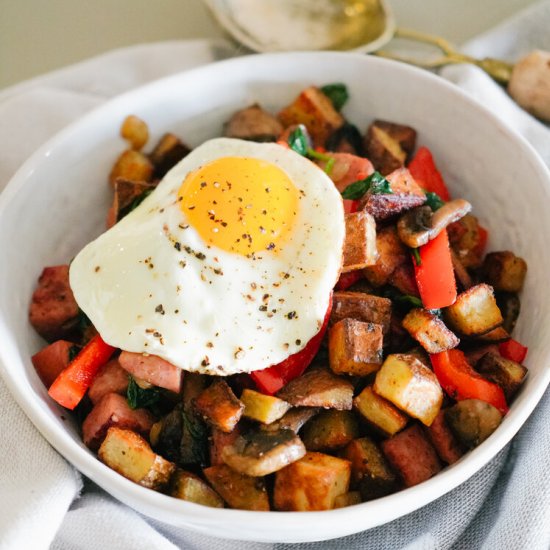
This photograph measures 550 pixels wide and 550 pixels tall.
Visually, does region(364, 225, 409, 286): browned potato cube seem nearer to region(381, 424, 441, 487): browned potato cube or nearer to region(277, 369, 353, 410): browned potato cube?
region(277, 369, 353, 410): browned potato cube

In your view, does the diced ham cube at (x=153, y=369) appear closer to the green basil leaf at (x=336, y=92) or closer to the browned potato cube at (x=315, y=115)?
the browned potato cube at (x=315, y=115)

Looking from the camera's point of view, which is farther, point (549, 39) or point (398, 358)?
point (549, 39)

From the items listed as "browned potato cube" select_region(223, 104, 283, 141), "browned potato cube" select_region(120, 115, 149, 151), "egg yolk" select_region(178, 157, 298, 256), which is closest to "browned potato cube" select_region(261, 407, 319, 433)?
"egg yolk" select_region(178, 157, 298, 256)

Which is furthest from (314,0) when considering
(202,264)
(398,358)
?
(398,358)

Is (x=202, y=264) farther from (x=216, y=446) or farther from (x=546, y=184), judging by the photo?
(x=546, y=184)

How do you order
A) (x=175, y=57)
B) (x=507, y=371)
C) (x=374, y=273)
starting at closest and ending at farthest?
(x=507, y=371) < (x=374, y=273) < (x=175, y=57)
